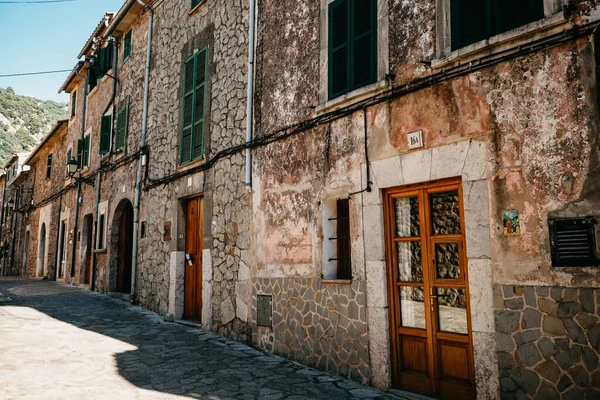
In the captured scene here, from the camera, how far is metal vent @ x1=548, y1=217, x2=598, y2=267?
3.70m

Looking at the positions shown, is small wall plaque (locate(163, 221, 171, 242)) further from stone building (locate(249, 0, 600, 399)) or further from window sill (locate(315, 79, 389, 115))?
window sill (locate(315, 79, 389, 115))

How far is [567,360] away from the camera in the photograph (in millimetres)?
3736

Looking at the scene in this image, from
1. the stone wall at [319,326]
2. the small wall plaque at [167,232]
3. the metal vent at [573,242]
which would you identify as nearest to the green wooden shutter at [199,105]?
the small wall plaque at [167,232]

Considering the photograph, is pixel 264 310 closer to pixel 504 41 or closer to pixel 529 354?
pixel 529 354

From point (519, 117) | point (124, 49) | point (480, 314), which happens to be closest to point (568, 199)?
point (519, 117)

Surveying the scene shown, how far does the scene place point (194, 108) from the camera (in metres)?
9.74

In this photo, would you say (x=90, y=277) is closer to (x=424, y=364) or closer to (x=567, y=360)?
(x=424, y=364)

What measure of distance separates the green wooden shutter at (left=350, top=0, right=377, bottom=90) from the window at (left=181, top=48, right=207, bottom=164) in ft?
14.1

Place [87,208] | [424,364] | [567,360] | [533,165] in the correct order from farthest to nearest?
[87,208] → [424,364] → [533,165] → [567,360]

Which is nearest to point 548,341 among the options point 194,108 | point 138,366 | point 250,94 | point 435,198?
point 435,198

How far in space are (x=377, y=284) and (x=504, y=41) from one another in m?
2.86

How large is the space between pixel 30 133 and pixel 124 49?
198ft

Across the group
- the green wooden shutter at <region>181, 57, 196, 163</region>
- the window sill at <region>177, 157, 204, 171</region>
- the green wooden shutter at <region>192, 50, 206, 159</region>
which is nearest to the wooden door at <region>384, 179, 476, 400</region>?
the window sill at <region>177, 157, 204, 171</region>

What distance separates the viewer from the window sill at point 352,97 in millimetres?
5508
